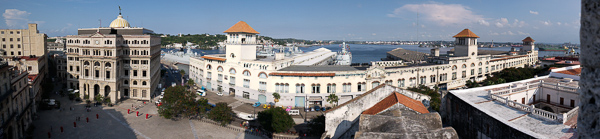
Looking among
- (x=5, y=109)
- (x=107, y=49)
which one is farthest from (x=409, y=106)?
(x=107, y=49)

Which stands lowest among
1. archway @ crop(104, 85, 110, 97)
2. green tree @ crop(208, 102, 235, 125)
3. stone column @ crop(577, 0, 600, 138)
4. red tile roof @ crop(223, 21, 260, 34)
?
green tree @ crop(208, 102, 235, 125)

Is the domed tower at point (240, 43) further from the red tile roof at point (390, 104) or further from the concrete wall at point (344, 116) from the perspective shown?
the red tile roof at point (390, 104)

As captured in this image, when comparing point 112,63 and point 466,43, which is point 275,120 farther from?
point 466,43

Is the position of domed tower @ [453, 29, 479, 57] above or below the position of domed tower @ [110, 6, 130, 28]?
below

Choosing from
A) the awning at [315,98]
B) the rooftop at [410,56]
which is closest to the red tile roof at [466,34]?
the rooftop at [410,56]

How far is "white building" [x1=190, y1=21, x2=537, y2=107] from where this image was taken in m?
54.7

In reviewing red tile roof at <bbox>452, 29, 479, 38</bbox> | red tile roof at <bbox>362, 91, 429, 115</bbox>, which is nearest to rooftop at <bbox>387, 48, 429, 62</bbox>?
red tile roof at <bbox>452, 29, 479, 38</bbox>

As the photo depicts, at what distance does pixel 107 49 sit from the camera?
2163 inches

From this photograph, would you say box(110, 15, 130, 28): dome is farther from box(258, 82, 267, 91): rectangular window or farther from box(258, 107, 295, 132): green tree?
box(258, 107, 295, 132): green tree

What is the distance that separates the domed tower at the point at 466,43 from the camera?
7525 cm

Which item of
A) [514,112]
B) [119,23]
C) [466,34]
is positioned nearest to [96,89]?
[119,23]

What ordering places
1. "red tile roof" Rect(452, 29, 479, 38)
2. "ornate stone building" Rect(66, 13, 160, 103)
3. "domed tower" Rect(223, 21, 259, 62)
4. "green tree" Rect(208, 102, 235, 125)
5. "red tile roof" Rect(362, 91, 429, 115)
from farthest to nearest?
"red tile roof" Rect(452, 29, 479, 38) < "domed tower" Rect(223, 21, 259, 62) < "ornate stone building" Rect(66, 13, 160, 103) < "green tree" Rect(208, 102, 235, 125) < "red tile roof" Rect(362, 91, 429, 115)

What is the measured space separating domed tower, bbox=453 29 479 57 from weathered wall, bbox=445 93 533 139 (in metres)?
48.2

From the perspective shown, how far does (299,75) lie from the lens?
54.1 m
